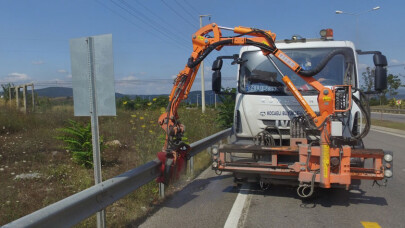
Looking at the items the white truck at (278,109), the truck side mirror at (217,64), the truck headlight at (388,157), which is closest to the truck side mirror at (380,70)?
the white truck at (278,109)

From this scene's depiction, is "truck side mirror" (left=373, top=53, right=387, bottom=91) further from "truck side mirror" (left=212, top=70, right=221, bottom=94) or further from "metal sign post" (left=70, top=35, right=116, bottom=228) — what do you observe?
"metal sign post" (left=70, top=35, right=116, bottom=228)

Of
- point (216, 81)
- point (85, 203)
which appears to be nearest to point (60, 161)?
point (216, 81)

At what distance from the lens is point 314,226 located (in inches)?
183

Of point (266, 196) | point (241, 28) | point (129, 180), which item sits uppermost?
point (241, 28)

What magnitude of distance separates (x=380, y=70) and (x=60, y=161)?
703 cm

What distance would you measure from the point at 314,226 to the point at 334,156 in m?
1.06

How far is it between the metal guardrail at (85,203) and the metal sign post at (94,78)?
292mm

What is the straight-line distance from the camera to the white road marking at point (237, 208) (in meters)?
4.74

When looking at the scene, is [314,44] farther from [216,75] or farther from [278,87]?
[216,75]

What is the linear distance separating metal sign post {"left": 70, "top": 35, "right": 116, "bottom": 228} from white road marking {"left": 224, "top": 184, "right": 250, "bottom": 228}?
1.85 m

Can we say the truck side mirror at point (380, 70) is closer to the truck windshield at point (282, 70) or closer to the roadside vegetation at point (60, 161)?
the truck windshield at point (282, 70)

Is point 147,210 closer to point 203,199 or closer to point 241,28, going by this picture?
point 203,199

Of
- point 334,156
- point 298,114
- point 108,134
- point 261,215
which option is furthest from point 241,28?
point 108,134

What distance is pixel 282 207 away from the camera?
5535 millimetres
